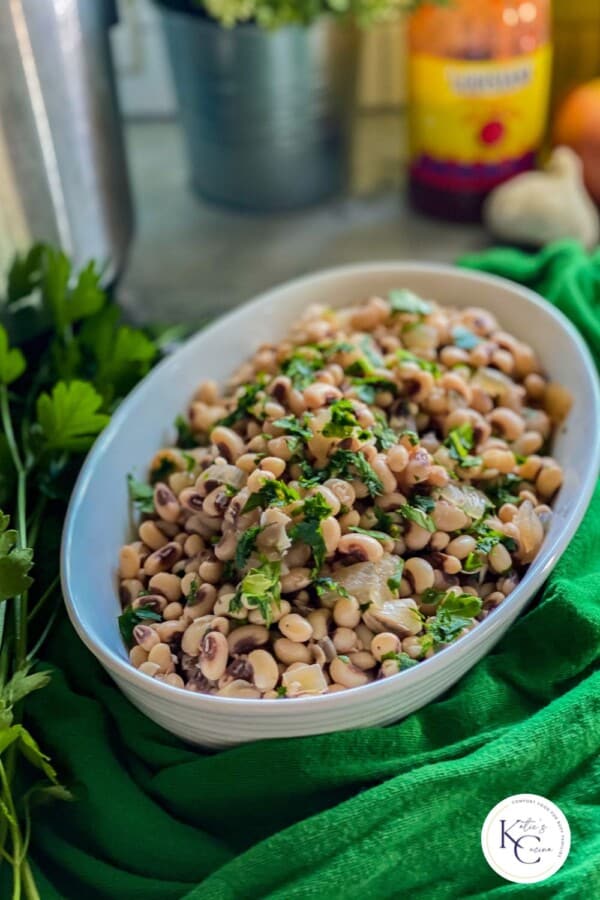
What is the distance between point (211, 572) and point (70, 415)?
0.18 metres

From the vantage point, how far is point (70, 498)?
742 mm

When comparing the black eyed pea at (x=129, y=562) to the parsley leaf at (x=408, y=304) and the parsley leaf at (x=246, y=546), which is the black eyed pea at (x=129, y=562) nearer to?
the parsley leaf at (x=246, y=546)

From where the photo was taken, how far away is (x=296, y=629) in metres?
0.61

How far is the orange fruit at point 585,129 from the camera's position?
115cm

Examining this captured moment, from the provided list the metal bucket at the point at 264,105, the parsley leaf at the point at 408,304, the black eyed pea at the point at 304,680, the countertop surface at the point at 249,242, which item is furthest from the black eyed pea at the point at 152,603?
the metal bucket at the point at 264,105

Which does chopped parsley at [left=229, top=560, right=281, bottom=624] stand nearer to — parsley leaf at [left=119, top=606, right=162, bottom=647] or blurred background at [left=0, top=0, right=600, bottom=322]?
parsley leaf at [left=119, top=606, right=162, bottom=647]

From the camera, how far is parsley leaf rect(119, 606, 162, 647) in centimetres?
65

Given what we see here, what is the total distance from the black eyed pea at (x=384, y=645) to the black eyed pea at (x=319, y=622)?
0.10 ft

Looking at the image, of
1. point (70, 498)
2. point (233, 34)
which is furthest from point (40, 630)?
point (233, 34)

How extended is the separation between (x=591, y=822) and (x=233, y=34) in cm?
83

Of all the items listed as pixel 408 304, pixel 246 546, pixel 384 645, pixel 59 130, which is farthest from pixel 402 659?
pixel 59 130

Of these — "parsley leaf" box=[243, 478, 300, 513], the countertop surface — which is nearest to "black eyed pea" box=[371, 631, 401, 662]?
"parsley leaf" box=[243, 478, 300, 513]

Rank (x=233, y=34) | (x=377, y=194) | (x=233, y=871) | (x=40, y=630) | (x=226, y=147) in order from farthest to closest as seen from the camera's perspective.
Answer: (x=377, y=194), (x=226, y=147), (x=233, y=34), (x=40, y=630), (x=233, y=871)

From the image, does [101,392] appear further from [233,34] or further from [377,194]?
[377,194]
